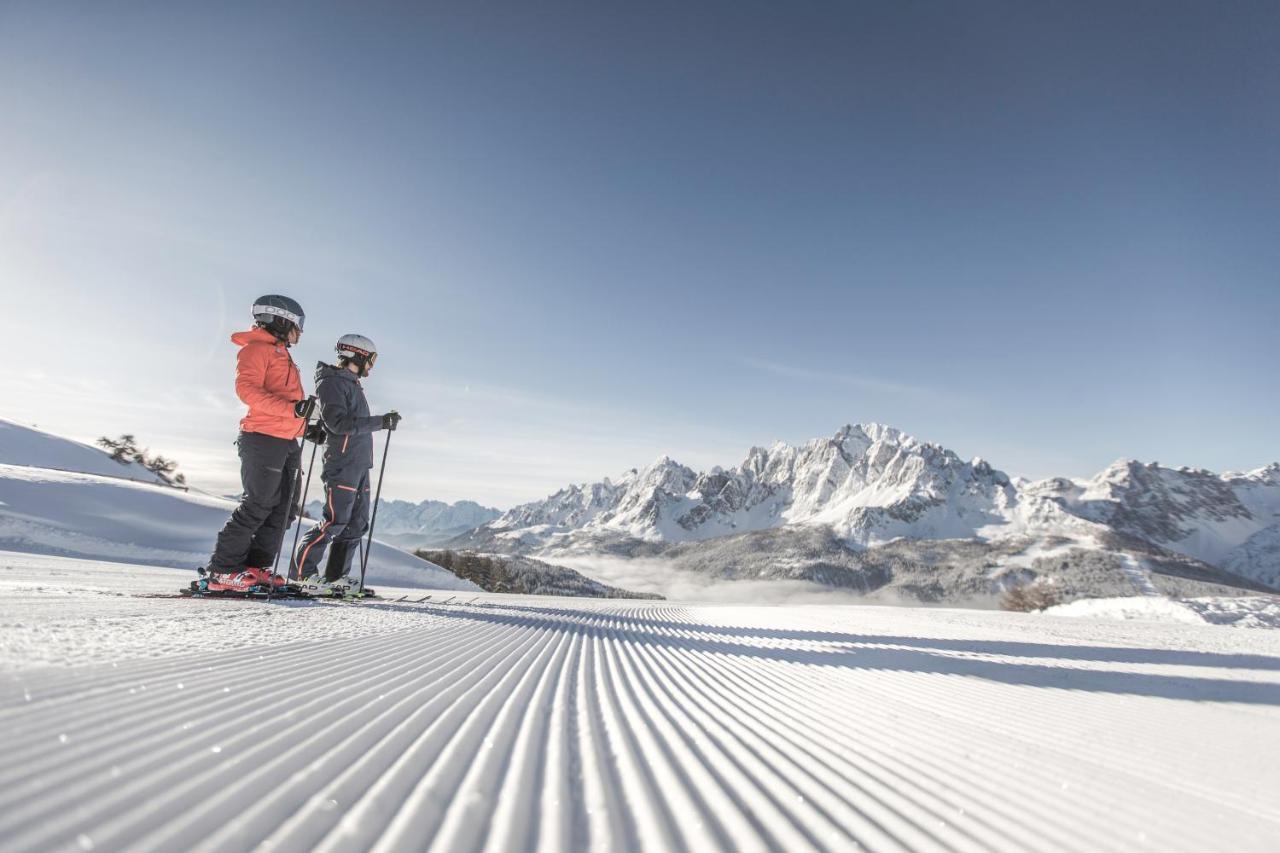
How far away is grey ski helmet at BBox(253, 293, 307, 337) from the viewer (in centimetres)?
528

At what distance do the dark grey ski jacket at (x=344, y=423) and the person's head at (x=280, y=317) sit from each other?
0.73 meters

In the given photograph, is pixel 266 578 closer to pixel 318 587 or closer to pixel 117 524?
pixel 318 587

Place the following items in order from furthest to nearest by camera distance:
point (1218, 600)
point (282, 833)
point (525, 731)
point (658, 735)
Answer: point (1218, 600)
point (658, 735)
point (525, 731)
point (282, 833)

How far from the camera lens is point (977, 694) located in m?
3.70

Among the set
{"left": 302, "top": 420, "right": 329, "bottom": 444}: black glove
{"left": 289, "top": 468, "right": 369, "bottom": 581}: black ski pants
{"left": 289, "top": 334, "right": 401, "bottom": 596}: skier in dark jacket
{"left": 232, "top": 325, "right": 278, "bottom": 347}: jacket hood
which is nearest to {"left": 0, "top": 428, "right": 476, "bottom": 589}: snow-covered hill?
{"left": 289, "top": 468, "right": 369, "bottom": 581}: black ski pants

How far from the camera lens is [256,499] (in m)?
5.18

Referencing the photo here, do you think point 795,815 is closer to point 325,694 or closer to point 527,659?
point 325,694

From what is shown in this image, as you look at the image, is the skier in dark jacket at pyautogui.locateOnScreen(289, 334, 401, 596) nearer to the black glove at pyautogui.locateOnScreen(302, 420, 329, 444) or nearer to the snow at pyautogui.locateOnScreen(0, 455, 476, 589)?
the black glove at pyautogui.locateOnScreen(302, 420, 329, 444)

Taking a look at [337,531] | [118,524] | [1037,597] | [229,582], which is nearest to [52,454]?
[118,524]

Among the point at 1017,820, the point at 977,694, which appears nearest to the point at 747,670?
the point at 977,694

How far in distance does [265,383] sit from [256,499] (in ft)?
3.54

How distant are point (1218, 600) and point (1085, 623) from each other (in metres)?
10.4

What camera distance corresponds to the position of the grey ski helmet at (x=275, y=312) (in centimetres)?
528

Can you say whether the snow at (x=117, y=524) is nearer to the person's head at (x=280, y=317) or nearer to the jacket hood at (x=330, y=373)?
the jacket hood at (x=330, y=373)
